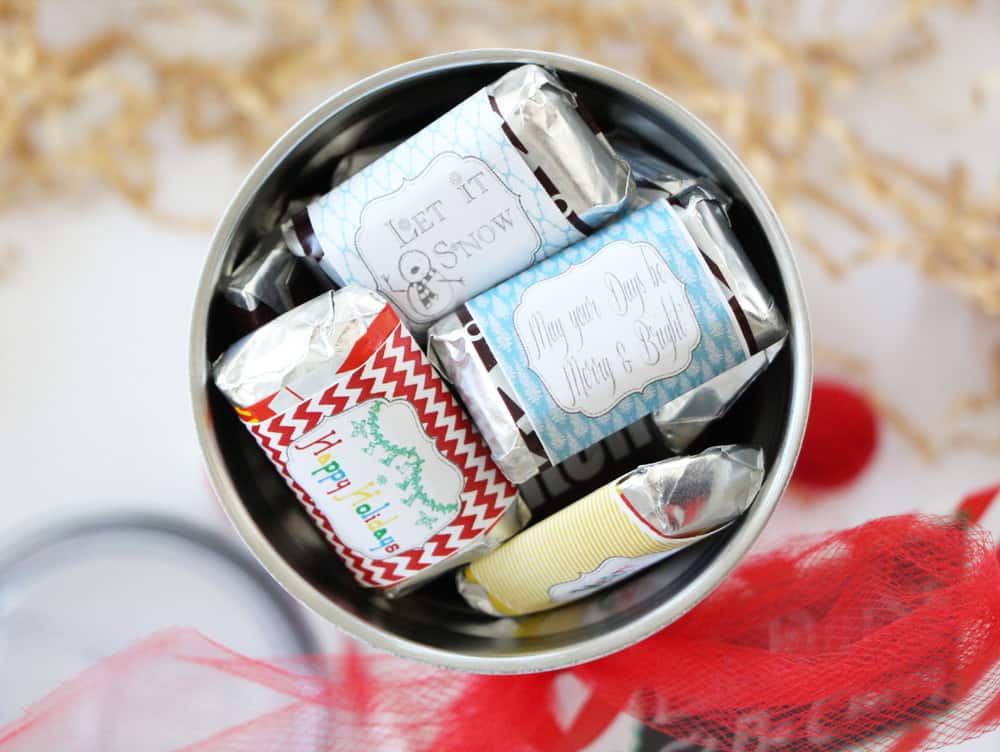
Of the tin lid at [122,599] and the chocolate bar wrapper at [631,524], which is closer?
the chocolate bar wrapper at [631,524]

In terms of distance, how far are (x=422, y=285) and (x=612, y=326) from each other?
11 cm

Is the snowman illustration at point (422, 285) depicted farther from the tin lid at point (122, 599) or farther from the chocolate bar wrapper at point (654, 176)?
the tin lid at point (122, 599)

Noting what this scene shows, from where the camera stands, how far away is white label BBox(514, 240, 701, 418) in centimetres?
54

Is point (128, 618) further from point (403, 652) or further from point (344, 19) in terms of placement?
point (344, 19)

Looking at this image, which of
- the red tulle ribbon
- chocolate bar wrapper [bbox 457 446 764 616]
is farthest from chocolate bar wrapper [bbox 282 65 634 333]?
the red tulle ribbon

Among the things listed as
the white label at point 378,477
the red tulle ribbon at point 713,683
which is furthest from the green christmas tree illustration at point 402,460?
the red tulle ribbon at point 713,683

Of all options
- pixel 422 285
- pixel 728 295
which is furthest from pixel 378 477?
pixel 728 295

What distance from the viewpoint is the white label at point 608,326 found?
54 cm

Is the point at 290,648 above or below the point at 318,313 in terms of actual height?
below

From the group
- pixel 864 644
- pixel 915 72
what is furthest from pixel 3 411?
pixel 915 72

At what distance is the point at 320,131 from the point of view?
56cm

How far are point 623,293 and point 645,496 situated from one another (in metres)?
0.11

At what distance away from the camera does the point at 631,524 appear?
20.6 inches

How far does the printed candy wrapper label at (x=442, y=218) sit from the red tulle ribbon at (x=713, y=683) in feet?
0.81
